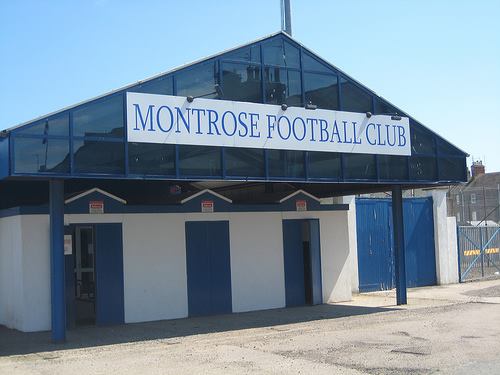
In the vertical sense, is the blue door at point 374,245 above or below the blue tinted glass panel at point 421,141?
below

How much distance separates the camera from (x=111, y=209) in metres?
15.8

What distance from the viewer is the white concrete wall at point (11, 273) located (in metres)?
14.8

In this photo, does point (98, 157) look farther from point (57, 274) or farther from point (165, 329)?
point (165, 329)

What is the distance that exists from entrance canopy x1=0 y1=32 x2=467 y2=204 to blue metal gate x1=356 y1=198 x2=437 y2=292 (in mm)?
3273

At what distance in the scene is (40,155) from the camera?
12.1 m

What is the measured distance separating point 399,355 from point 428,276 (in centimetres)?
1431

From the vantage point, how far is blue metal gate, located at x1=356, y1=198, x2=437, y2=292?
72.9 feet

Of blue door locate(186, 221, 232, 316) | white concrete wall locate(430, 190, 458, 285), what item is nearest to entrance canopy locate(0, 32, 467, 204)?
blue door locate(186, 221, 232, 316)

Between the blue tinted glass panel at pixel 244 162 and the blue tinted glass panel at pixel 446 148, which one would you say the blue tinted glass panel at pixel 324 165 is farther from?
the blue tinted glass panel at pixel 446 148

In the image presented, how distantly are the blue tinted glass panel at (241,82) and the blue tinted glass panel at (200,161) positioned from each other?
1359mm

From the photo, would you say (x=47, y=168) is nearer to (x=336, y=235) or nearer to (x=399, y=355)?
(x=399, y=355)

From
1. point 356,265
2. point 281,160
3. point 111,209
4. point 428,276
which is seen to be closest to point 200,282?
point 111,209

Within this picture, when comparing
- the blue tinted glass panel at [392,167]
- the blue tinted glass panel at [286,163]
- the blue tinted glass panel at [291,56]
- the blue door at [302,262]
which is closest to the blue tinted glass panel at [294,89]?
the blue tinted glass panel at [291,56]

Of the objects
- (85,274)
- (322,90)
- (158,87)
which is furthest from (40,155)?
(322,90)
